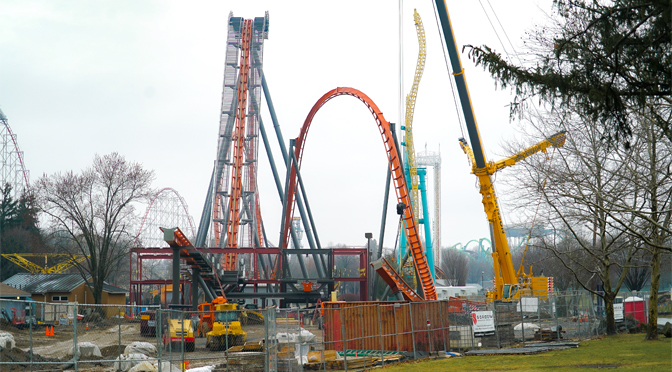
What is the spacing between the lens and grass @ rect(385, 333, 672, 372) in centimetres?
1555

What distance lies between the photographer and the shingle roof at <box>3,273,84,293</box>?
46.9 meters

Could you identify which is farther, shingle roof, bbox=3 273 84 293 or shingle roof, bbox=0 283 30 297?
shingle roof, bbox=3 273 84 293

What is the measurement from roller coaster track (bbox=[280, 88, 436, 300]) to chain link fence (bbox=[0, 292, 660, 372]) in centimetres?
594

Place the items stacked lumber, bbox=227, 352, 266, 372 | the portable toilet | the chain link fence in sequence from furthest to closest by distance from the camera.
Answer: the portable toilet
stacked lumber, bbox=227, 352, 266, 372
the chain link fence

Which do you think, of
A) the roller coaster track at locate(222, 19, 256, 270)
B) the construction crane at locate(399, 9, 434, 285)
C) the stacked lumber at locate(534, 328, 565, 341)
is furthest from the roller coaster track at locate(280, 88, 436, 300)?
the construction crane at locate(399, 9, 434, 285)

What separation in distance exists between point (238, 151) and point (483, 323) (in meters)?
24.9

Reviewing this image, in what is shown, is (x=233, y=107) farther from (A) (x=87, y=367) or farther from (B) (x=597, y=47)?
(B) (x=597, y=47)

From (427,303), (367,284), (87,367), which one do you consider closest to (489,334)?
(427,303)

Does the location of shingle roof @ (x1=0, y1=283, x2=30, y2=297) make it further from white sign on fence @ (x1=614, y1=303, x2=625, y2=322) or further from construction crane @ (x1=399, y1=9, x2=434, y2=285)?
white sign on fence @ (x1=614, y1=303, x2=625, y2=322)

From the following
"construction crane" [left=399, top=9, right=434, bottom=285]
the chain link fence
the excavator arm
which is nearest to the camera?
the chain link fence

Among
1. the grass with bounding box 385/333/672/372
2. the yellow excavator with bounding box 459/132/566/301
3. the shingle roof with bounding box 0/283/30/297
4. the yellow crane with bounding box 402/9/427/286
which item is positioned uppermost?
the yellow crane with bounding box 402/9/427/286

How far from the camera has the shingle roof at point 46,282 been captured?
154 feet

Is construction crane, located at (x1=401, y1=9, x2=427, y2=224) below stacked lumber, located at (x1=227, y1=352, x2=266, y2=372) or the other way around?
the other way around

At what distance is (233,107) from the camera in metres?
43.6
